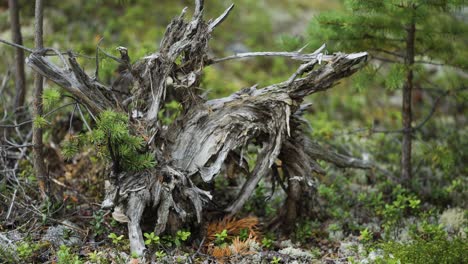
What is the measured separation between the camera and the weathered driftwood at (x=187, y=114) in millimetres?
5590

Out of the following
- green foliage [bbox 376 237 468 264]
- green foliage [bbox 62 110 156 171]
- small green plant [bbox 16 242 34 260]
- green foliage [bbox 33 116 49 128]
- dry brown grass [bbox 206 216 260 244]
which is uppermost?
green foliage [bbox 33 116 49 128]

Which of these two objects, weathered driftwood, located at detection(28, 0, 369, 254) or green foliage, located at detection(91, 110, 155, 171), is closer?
green foliage, located at detection(91, 110, 155, 171)

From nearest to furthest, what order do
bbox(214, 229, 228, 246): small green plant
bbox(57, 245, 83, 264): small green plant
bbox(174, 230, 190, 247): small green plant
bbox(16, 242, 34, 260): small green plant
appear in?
bbox(57, 245, 83, 264): small green plant < bbox(16, 242, 34, 260): small green plant < bbox(174, 230, 190, 247): small green plant < bbox(214, 229, 228, 246): small green plant

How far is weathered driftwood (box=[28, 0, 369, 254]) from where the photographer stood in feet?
18.3

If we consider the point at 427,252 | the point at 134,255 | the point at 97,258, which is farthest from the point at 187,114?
the point at 427,252

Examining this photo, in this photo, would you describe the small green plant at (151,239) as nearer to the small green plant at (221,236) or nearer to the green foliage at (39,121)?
the small green plant at (221,236)

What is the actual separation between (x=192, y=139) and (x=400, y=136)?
4.92m

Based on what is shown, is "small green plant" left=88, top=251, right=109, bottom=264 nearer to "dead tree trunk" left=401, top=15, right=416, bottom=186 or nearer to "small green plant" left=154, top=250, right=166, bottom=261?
"small green plant" left=154, top=250, right=166, bottom=261

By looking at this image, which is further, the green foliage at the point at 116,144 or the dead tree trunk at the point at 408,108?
the dead tree trunk at the point at 408,108

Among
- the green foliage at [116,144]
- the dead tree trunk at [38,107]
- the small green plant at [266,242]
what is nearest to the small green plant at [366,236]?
the small green plant at [266,242]

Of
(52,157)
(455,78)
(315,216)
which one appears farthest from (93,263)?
(455,78)

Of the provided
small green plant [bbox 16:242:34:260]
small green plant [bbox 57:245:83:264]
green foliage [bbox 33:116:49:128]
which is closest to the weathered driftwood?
green foliage [bbox 33:116:49:128]

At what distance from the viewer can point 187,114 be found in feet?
20.0

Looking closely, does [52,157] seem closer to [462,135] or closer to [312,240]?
[312,240]
